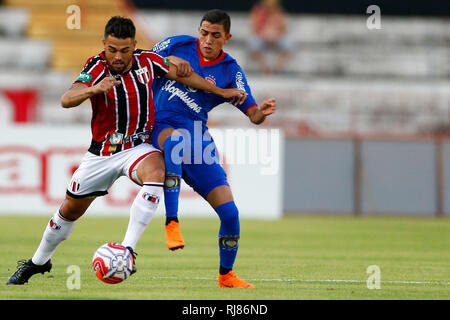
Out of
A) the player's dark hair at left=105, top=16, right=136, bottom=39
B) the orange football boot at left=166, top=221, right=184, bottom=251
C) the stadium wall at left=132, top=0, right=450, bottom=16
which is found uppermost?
the stadium wall at left=132, top=0, right=450, bottom=16

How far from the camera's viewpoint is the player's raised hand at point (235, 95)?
7.58 metres

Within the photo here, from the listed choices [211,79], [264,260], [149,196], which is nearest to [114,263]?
[149,196]

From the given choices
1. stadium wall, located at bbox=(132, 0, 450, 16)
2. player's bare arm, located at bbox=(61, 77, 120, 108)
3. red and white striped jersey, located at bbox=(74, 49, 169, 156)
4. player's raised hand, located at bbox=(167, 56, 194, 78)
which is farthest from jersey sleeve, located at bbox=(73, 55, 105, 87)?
stadium wall, located at bbox=(132, 0, 450, 16)

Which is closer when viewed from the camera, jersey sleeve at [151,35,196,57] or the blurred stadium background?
jersey sleeve at [151,35,196,57]

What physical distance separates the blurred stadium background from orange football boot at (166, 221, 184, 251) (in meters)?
10.7

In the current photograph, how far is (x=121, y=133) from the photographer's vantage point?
7.03 meters

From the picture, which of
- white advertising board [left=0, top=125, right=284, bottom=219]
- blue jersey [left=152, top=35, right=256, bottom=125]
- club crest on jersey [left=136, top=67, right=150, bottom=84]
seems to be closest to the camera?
club crest on jersey [left=136, top=67, right=150, bottom=84]

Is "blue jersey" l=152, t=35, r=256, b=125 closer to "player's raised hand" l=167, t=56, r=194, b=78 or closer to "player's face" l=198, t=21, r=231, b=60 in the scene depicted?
"player's face" l=198, t=21, r=231, b=60

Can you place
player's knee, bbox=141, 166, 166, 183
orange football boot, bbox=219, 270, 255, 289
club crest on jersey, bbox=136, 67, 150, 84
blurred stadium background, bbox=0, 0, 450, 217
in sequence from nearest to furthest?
player's knee, bbox=141, 166, 166, 183 < club crest on jersey, bbox=136, 67, 150, 84 < orange football boot, bbox=219, 270, 255, 289 < blurred stadium background, bbox=0, 0, 450, 217

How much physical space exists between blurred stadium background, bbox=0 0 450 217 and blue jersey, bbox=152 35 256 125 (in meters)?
10.3

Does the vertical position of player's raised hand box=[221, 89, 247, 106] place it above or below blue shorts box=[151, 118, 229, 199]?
above

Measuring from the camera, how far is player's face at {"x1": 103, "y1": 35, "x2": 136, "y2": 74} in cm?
675

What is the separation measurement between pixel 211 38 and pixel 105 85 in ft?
5.18
